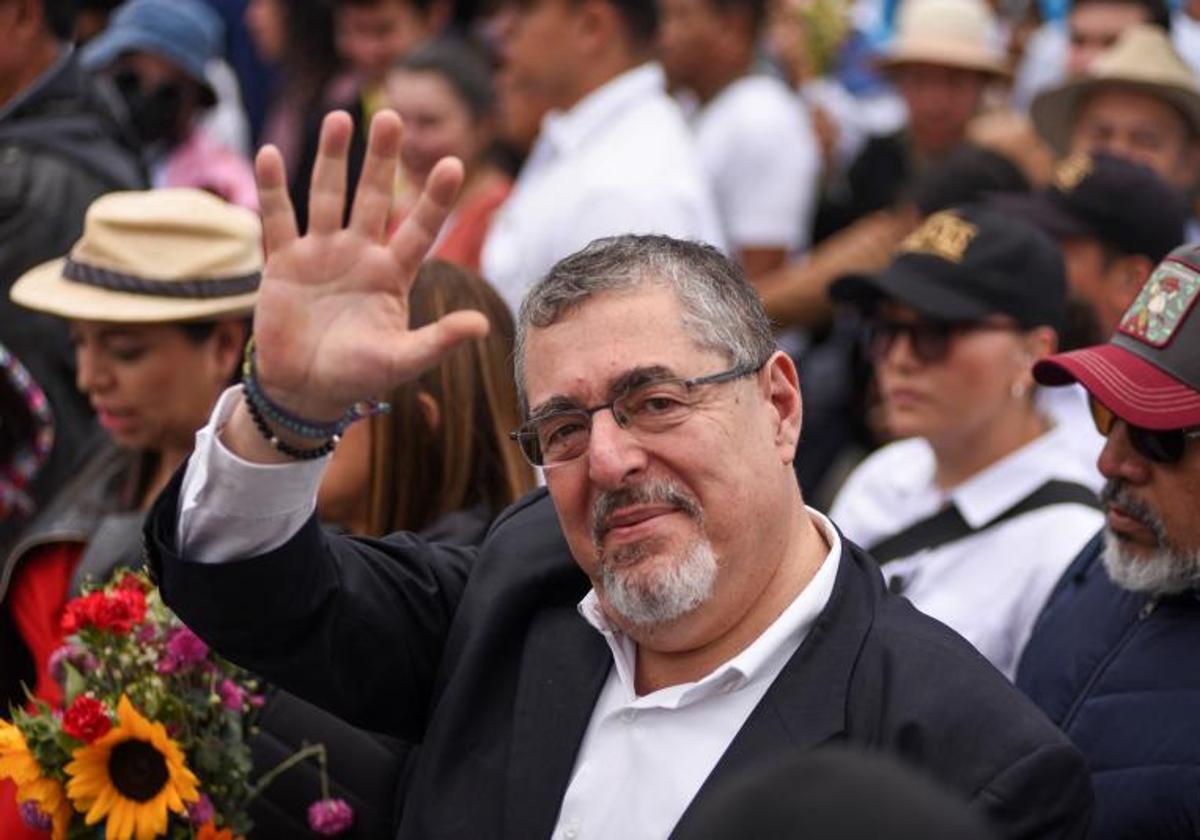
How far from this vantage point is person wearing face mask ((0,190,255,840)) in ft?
15.4

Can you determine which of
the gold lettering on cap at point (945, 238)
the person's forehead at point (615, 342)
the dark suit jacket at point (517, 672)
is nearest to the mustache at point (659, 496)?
the person's forehead at point (615, 342)

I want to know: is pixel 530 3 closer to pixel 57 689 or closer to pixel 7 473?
pixel 7 473

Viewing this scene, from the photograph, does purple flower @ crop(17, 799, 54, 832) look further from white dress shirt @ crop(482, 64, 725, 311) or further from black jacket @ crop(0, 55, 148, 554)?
white dress shirt @ crop(482, 64, 725, 311)

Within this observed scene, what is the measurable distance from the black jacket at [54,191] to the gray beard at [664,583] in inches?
106

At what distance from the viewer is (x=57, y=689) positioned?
420cm

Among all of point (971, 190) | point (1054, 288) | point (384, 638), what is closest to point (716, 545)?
point (384, 638)

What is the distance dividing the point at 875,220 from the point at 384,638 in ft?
15.4

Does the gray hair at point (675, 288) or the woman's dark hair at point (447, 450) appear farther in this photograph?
the woman's dark hair at point (447, 450)

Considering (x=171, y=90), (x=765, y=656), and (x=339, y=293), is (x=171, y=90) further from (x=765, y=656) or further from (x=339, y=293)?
(x=765, y=656)

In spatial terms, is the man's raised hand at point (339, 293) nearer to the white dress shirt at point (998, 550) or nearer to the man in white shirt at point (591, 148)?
the white dress shirt at point (998, 550)

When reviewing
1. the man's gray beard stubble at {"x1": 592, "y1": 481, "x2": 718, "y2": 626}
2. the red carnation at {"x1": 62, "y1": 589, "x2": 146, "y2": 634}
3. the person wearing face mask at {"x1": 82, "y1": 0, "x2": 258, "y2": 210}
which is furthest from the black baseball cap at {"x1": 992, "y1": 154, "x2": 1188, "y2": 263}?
the person wearing face mask at {"x1": 82, "y1": 0, "x2": 258, "y2": 210}

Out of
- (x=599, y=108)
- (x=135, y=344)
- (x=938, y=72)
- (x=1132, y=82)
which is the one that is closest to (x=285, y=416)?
(x=135, y=344)

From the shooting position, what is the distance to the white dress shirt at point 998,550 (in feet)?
14.9

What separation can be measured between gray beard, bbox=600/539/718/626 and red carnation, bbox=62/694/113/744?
100 cm
